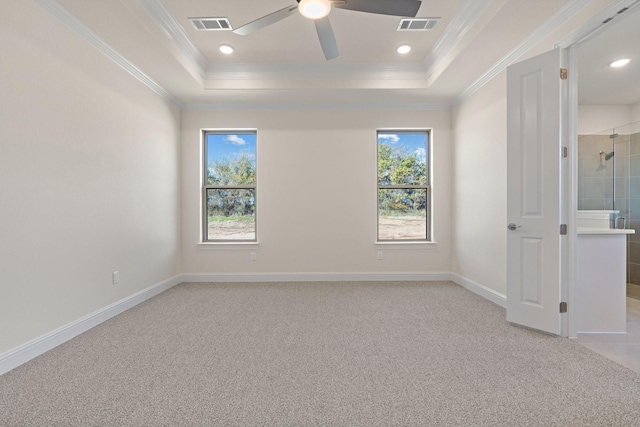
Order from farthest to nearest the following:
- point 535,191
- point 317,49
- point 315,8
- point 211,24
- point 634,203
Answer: point 634,203 → point 317,49 → point 211,24 → point 535,191 → point 315,8

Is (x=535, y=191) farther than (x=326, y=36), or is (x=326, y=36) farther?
(x=535, y=191)

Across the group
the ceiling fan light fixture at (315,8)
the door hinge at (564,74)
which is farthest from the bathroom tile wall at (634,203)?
the ceiling fan light fixture at (315,8)

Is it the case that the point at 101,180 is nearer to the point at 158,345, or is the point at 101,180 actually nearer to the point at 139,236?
the point at 139,236

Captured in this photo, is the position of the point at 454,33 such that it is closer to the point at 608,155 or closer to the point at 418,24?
the point at 418,24

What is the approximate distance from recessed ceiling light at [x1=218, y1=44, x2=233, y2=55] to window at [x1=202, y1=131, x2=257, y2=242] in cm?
126

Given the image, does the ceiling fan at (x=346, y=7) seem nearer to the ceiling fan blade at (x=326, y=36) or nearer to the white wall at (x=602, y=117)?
the ceiling fan blade at (x=326, y=36)

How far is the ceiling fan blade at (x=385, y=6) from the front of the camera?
6.65 ft

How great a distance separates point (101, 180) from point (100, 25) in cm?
139

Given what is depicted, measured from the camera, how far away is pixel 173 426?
149 centimetres

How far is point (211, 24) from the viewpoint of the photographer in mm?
3018

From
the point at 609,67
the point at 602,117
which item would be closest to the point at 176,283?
the point at 609,67

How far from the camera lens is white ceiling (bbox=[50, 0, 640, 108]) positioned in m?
2.54

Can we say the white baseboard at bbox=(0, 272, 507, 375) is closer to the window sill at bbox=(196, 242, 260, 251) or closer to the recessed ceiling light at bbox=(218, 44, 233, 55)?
the window sill at bbox=(196, 242, 260, 251)

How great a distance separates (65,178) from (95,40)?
136 centimetres
